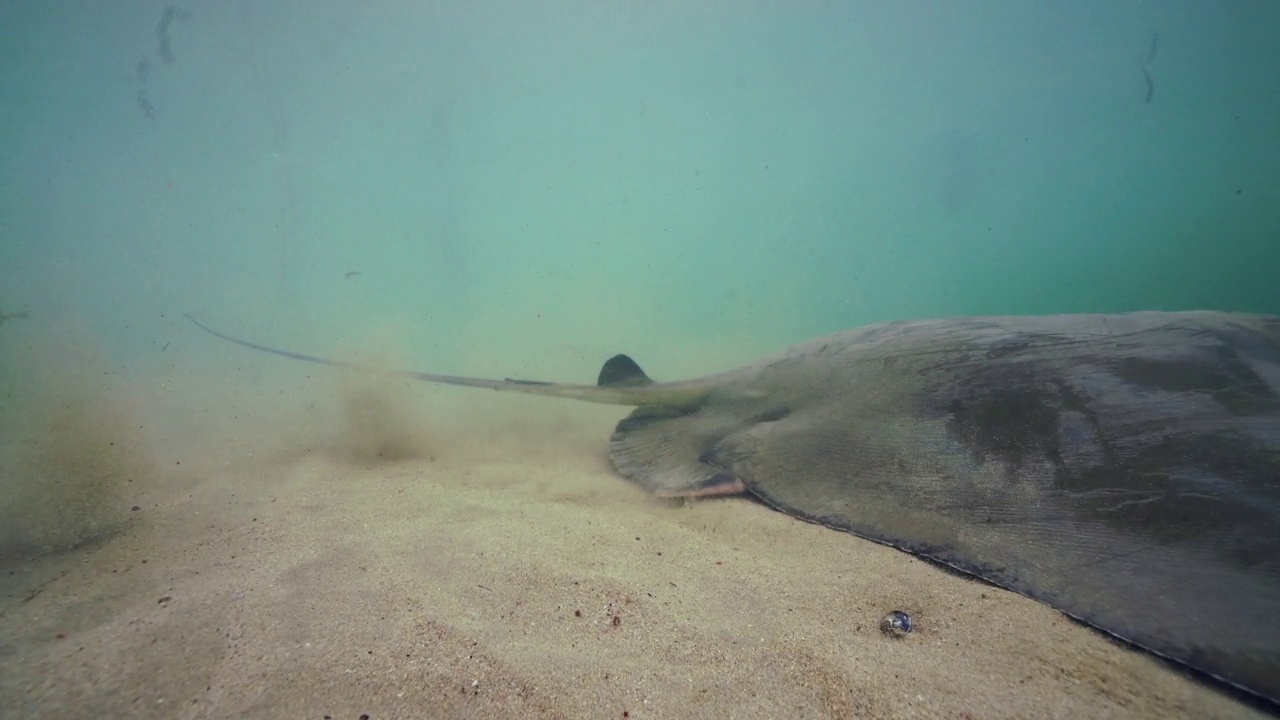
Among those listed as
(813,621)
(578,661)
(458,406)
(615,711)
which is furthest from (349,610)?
(458,406)

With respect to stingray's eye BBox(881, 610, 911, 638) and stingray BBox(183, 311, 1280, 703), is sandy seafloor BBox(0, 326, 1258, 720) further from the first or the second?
stingray BBox(183, 311, 1280, 703)

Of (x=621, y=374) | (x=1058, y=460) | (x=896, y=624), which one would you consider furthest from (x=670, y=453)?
(x=1058, y=460)

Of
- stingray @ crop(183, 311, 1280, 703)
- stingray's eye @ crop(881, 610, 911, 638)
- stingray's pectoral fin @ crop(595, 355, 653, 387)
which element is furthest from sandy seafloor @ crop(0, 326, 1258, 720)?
stingray's pectoral fin @ crop(595, 355, 653, 387)

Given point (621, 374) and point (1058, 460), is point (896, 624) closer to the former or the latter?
point (1058, 460)

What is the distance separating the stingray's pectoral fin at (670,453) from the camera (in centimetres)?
323

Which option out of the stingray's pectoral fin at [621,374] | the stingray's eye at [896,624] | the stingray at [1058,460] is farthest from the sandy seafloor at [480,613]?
the stingray's pectoral fin at [621,374]

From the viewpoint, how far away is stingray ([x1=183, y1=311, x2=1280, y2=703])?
1.61 m

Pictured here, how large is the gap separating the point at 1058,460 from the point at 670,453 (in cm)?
239

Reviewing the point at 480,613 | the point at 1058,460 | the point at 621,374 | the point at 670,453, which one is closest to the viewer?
the point at 480,613

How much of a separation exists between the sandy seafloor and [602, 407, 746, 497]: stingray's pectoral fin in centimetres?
14

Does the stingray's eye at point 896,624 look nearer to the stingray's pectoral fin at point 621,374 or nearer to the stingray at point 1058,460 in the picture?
the stingray at point 1058,460

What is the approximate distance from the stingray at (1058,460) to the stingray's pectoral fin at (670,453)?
0.06ft

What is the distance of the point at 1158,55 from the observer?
3319 cm

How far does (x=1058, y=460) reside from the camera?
2.31 m
